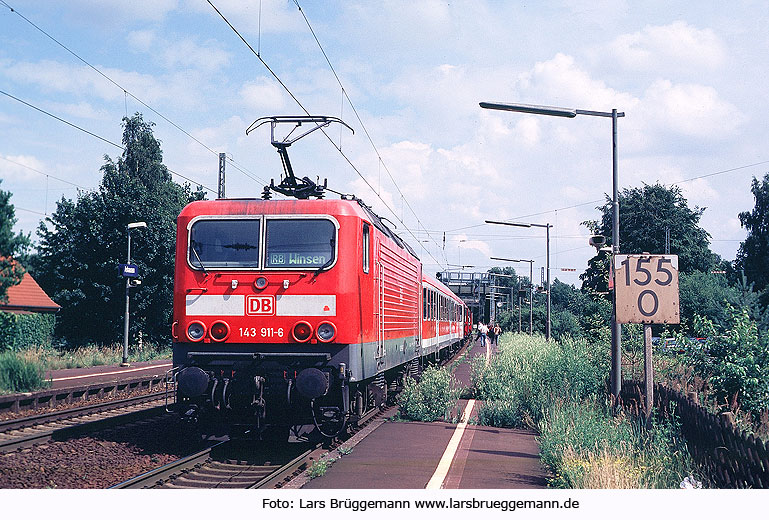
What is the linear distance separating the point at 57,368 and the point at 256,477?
790 inches

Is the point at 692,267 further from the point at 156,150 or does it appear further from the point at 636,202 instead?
the point at 156,150

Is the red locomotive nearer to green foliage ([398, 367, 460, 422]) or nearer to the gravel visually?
the gravel

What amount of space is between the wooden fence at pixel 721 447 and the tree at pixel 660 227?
1799 inches

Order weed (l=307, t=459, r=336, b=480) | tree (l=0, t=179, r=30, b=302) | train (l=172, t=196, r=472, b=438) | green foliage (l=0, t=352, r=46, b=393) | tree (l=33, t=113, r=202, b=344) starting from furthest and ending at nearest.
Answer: tree (l=33, t=113, r=202, b=344) → tree (l=0, t=179, r=30, b=302) → green foliage (l=0, t=352, r=46, b=393) → train (l=172, t=196, r=472, b=438) → weed (l=307, t=459, r=336, b=480)

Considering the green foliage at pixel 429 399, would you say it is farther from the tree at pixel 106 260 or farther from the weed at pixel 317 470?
the tree at pixel 106 260

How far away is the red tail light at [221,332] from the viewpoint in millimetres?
9703

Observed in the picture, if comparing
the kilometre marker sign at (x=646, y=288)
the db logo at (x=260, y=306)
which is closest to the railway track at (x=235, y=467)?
the db logo at (x=260, y=306)

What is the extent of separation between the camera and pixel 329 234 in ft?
32.6

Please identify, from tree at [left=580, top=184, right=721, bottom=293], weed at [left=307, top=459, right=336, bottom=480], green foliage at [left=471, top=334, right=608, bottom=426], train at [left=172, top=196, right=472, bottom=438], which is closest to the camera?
weed at [left=307, top=459, right=336, bottom=480]

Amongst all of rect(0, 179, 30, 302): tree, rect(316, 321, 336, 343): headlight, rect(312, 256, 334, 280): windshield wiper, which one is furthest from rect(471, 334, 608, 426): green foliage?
rect(0, 179, 30, 302): tree

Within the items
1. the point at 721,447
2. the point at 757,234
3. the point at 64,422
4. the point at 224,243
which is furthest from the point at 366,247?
the point at 757,234

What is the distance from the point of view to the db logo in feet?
31.8

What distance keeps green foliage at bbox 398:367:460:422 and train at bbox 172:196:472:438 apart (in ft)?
10.5

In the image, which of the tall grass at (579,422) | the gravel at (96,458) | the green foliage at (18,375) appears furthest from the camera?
the green foliage at (18,375)
